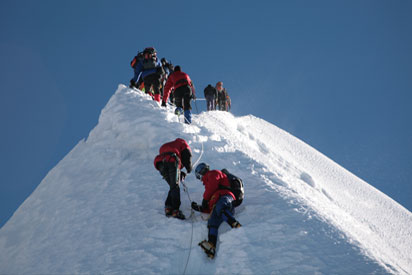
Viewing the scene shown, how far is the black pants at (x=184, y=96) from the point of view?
338 inches

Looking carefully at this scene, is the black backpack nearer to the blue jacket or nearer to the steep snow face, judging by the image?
the blue jacket

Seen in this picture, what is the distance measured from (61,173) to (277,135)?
12.6 m

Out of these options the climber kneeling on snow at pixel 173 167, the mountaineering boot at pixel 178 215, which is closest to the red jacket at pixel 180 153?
the climber kneeling on snow at pixel 173 167

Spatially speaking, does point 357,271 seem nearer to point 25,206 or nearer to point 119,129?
point 119,129

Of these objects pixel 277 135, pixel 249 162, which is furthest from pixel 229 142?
pixel 277 135

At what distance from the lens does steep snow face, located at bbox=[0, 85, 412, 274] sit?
375 centimetres

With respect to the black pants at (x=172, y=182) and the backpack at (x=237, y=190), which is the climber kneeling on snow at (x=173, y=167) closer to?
the black pants at (x=172, y=182)

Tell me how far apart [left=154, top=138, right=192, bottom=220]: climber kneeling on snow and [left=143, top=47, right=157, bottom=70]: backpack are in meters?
5.75

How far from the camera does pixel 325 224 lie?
421cm

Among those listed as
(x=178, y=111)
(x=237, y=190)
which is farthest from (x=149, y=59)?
(x=237, y=190)

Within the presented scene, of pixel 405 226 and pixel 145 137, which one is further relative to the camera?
pixel 405 226

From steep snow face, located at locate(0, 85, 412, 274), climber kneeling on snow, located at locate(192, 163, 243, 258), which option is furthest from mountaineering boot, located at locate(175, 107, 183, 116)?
climber kneeling on snow, located at locate(192, 163, 243, 258)

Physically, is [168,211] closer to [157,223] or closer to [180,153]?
[157,223]

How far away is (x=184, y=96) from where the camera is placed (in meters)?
8.59
